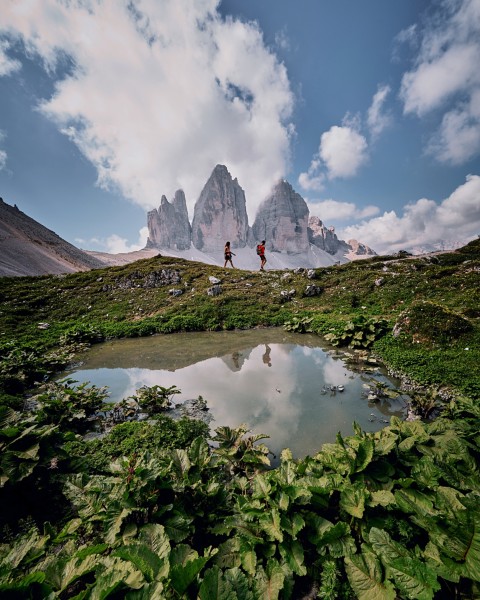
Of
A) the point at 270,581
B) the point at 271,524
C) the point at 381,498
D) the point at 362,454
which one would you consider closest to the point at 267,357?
the point at 362,454

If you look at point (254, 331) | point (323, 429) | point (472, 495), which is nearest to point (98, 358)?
point (254, 331)

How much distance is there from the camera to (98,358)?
14180 millimetres

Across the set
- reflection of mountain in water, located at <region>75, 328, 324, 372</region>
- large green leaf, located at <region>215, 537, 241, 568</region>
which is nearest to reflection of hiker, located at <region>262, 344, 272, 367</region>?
reflection of mountain in water, located at <region>75, 328, 324, 372</region>

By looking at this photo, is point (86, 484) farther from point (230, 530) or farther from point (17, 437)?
point (230, 530)

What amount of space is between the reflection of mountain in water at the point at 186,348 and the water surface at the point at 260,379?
0.17 feet

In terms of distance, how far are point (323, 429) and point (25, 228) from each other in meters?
178

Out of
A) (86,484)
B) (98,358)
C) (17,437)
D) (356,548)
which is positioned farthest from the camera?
(98,358)

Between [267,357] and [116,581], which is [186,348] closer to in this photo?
[267,357]

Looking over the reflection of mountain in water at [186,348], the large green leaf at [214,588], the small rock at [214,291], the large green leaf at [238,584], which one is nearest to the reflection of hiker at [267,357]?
the reflection of mountain in water at [186,348]

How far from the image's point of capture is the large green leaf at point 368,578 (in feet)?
8.11

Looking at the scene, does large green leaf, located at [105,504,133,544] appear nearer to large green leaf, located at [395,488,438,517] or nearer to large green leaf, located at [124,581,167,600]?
large green leaf, located at [124,581,167,600]

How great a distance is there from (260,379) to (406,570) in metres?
7.70

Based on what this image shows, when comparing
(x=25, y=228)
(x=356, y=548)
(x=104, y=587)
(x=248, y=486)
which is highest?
(x=25, y=228)

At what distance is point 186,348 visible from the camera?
1501cm
